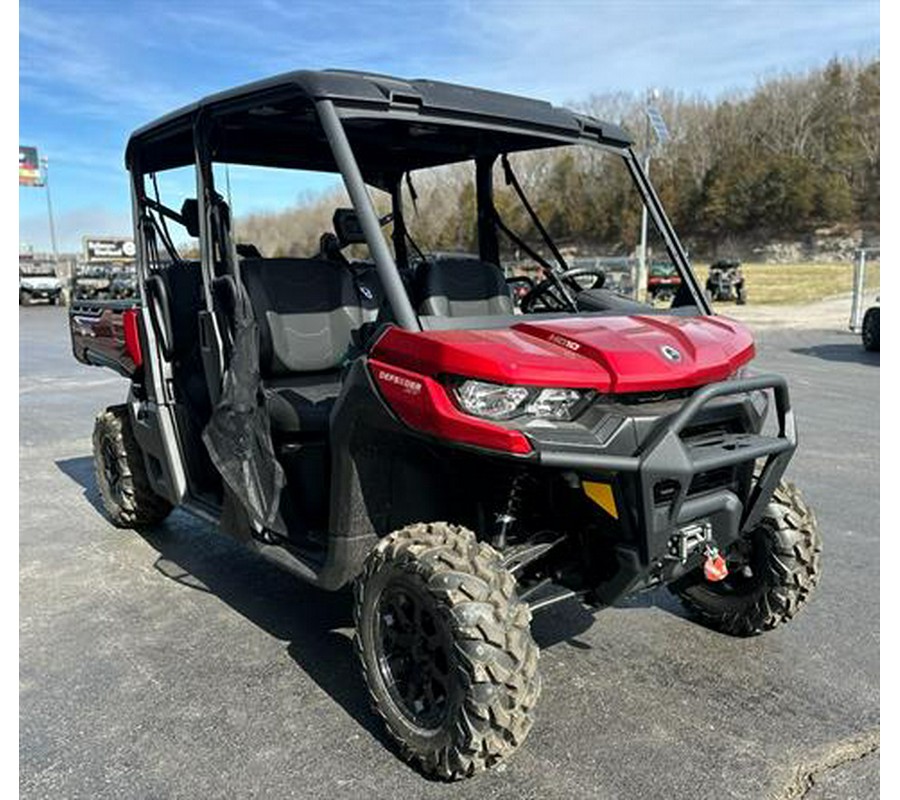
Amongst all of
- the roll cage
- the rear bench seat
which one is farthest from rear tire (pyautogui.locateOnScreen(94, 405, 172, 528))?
the rear bench seat

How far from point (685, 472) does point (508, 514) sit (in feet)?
2.12

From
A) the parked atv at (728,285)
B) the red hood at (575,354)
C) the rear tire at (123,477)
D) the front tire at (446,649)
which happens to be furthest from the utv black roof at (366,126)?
the parked atv at (728,285)

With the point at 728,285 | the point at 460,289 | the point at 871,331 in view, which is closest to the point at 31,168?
the point at 728,285

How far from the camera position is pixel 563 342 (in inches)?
100.0

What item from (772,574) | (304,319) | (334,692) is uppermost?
(304,319)

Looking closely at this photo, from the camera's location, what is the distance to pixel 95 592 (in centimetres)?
404

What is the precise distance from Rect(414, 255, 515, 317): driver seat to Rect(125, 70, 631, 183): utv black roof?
1.73ft

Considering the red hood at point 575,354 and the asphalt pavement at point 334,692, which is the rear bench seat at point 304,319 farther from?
the red hood at point 575,354

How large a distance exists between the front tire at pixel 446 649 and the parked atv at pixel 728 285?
25447mm

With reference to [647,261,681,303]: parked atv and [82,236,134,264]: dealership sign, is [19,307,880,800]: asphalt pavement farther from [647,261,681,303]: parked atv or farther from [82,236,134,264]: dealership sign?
[82,236,134,264]: dealership sign

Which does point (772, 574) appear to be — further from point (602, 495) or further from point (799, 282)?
point (799, 282)

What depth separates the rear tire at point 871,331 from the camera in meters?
13.9

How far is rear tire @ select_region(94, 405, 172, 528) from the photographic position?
4691 mm
